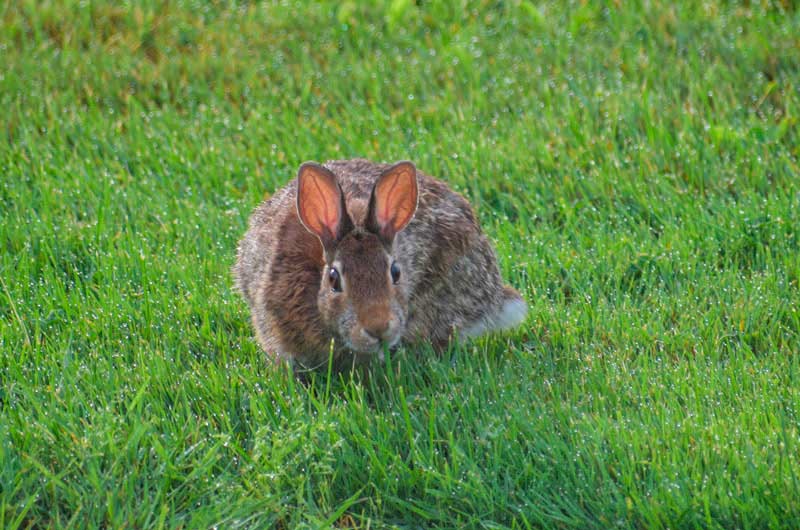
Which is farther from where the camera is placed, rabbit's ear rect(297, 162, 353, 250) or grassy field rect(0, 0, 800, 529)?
rabbit's ear rect(297, 162, 353, 250)

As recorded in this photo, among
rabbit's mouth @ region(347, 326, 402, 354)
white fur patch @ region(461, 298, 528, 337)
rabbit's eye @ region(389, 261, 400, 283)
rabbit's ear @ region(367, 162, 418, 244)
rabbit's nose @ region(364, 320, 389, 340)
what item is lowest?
white fur patch @ region(461, 298, 528, 337)

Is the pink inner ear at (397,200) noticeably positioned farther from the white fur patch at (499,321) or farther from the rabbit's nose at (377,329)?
the white fur patch at (499,321)

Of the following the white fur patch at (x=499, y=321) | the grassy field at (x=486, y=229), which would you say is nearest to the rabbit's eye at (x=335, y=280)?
the grassy field at (x=486, y=229)

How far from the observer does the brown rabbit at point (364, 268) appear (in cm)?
445

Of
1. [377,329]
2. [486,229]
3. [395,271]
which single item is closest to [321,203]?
[395,271]

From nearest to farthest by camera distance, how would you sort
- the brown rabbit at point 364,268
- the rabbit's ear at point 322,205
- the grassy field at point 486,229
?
the grassy field at point 486,229, the brown rabbit at point 364,268, the rabbit's ear at point 322,205

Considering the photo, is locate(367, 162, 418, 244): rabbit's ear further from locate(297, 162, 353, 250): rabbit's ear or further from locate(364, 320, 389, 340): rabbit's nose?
locate(364, 320, 389, 340): rabbit's nose

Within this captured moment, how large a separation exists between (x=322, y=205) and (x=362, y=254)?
0.27m

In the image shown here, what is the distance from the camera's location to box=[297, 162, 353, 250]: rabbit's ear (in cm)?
456

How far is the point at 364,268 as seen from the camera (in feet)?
14.5

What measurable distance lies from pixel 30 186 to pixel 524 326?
10.5ft

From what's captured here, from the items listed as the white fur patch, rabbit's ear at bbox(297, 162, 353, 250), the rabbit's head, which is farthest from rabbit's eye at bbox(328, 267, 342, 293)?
the white fur patch

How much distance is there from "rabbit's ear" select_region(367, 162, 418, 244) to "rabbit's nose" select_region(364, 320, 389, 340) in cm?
46

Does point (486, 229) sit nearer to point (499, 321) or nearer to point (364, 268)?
point (499, 321)
